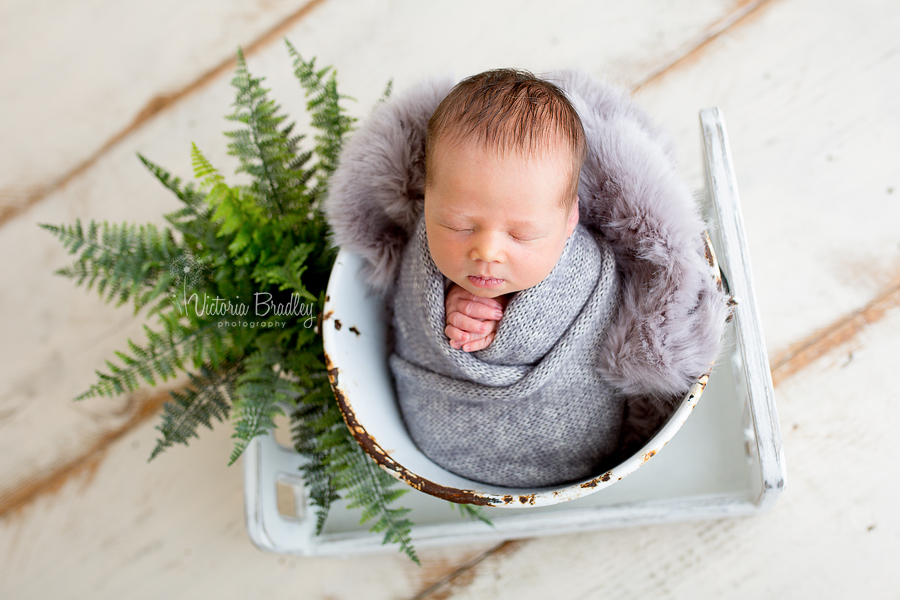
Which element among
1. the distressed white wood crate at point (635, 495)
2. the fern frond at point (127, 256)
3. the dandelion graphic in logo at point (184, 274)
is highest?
the fern frond at point (127, 256)

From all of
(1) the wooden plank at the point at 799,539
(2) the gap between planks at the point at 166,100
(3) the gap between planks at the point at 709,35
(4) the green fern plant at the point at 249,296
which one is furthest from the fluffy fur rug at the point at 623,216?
(2) the gap between planks at the point at 166,100

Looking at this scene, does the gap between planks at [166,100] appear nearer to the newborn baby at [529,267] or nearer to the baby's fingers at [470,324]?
the newborn baby at [529,267]

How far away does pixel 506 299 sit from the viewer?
0.77 metres

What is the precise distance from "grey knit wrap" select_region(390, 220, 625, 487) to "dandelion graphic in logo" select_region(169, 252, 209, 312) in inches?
11.1

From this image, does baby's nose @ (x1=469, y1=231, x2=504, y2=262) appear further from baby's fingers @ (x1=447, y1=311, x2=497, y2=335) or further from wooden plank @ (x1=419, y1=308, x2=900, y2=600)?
wooden plank @ (x1=419, y1=308, x2=900, y2=600)

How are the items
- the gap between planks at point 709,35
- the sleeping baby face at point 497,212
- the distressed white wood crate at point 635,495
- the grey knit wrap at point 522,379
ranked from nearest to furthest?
the sleeping baby face at point 497,212 < the grey knit wrap at point 522,379 < the distressed white wood crate at point 635,495 < the gap between planks at point 709,35

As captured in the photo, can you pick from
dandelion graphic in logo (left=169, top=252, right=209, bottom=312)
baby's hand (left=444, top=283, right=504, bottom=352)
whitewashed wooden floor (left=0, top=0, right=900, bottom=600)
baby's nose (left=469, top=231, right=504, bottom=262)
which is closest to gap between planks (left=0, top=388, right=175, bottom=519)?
whitewashed wooden floor (left=0, top=0, right=900, bottom=600)

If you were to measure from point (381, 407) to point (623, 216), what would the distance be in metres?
0.42

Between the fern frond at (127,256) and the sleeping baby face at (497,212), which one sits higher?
the fern frond at (127,256)

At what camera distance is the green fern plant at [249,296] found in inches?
30.6

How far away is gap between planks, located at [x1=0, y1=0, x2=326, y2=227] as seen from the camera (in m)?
1.28

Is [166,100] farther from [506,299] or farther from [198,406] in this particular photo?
[506,299]

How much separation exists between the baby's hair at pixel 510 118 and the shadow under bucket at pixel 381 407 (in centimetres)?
21

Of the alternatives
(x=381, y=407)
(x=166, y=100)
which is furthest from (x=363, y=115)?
(x=381, y=407)
